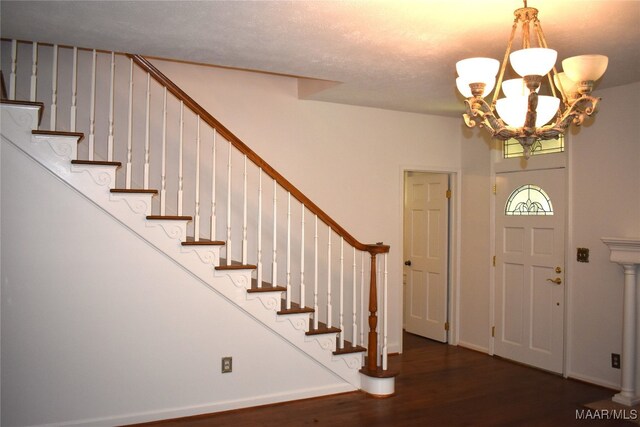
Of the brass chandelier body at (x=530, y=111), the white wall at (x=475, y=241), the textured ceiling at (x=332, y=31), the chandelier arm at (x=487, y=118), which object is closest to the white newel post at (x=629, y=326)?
the textured ceiling at (x=332, y=31)

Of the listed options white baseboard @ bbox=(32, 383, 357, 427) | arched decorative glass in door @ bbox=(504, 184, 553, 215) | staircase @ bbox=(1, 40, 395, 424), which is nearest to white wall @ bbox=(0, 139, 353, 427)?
white baseboard @ bbox=(32, 383, 357, 427)

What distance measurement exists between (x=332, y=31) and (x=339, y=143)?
7.14ft

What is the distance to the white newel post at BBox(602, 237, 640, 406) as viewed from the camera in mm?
4141

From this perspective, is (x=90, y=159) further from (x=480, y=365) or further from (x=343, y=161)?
(x=480, y=365)

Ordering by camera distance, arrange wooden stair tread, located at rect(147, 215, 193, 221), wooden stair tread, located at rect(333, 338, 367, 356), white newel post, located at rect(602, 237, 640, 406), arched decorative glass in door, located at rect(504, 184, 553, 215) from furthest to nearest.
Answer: arched decorative glass in door, located at rect(504, 184, 553, 215) → wooden stair tread, located at rect(333, 338, 367, 356) → white newel post, located at rect(602, 237, 640, 406) → wooden stair tread, located at rect(147, 215, 193, 221)

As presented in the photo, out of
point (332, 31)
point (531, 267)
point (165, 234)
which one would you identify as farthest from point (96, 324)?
point (531, 267)

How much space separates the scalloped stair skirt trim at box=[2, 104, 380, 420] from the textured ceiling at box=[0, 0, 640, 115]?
0.68 meters

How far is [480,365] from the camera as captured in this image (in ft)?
17.3

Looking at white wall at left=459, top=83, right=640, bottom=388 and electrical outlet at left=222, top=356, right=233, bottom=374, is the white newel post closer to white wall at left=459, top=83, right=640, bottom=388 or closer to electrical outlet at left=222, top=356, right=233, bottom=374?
white wall at left=459, top=83, right=640, bottom=388

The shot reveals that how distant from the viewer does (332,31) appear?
326cm

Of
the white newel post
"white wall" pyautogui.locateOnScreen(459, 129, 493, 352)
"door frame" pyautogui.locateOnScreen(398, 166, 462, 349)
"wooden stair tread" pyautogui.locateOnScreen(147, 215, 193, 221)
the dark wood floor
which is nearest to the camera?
"wooden stair tread" pyautogui.locateOnScreen(147, 215, 193, 221)

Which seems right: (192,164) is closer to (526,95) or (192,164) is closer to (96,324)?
(96,324)

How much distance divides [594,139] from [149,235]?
3.82m

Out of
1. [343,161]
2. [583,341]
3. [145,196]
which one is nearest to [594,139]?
[583,341]
